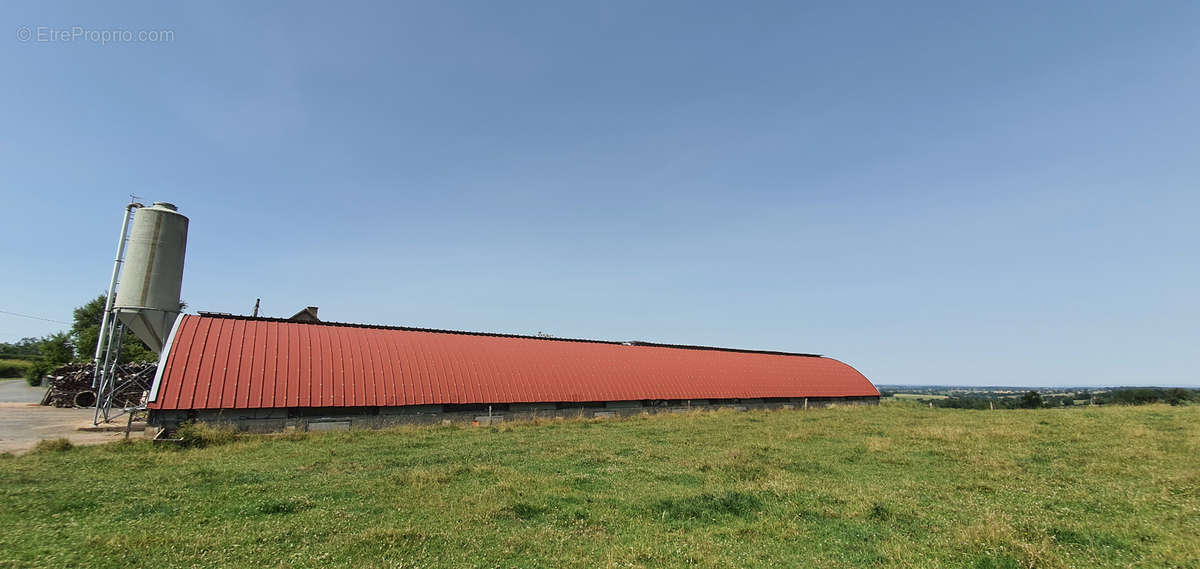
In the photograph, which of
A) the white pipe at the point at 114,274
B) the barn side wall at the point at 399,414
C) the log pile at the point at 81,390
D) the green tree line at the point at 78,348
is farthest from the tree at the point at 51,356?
the barn side wall at the point at 399,414

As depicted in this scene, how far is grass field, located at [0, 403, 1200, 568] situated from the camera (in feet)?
31.2

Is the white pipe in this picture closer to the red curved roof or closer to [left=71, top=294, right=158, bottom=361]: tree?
the red curved roof

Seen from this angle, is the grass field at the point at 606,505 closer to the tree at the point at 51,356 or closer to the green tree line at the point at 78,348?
the green tree line at the point at 78,348

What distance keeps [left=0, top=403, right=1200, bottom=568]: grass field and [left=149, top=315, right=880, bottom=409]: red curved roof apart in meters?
4.64

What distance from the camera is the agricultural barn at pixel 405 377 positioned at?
26.2 m

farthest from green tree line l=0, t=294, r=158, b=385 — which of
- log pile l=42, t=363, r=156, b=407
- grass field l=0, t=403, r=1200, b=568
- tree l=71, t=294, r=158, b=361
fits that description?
grass field l=0, t=403, r=1200, b=568

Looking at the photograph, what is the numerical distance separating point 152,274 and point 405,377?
15399mm

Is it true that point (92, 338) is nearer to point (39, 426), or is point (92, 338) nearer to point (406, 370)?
point (39, 426)

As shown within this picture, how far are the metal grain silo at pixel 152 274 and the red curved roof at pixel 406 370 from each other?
2465 millimetres

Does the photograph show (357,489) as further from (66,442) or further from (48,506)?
(66,442)

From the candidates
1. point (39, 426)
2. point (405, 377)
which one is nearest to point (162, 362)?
point (39, 426)

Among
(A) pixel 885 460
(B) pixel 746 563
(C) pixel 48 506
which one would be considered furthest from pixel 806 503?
(C) pixel 48 506

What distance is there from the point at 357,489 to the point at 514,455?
707 centimetres

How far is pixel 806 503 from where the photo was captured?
13242 millimetres
